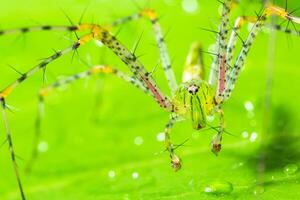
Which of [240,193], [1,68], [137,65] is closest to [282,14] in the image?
[137,65]

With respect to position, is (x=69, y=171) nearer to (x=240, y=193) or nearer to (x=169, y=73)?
(x=169, y=73)

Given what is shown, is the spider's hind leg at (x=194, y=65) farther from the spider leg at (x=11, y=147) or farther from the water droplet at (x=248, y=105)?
the spider leg at (x=11, y=147)

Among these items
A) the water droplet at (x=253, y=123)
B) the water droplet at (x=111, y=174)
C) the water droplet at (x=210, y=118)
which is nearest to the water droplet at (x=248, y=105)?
the water droplet at (x=253, y=123)

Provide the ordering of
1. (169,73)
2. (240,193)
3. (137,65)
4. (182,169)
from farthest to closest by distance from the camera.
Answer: (169,73) < (137,65) < (182,169) < (240,193)

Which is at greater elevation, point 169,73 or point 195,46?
point 195,46

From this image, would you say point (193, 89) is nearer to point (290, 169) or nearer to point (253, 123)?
point (253, 123)

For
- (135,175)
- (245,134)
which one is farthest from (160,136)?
(245,134)
